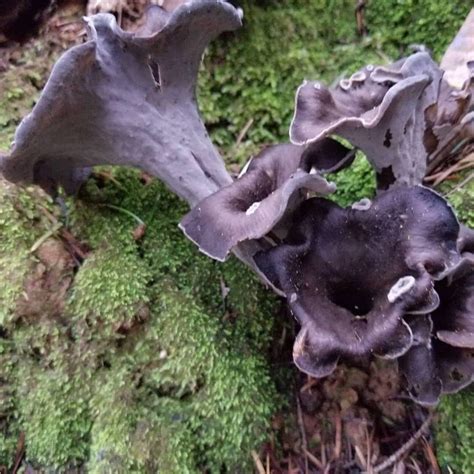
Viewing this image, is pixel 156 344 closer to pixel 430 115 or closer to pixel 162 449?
pixel 162 449

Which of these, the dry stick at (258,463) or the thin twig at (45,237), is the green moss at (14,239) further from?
the dry stick at (258,463)

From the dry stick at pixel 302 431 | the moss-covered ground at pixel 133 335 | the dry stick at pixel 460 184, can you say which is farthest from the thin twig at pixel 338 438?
the dry stick at pixel 460 184

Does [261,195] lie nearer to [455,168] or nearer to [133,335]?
[133,335]

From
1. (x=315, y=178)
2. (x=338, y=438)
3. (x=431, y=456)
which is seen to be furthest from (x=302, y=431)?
(x=315, y=178)

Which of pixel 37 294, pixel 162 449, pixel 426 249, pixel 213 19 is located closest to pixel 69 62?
pixel 213 19

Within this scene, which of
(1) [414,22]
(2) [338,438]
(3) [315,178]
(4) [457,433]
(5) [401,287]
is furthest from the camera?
(1) [414,22]
